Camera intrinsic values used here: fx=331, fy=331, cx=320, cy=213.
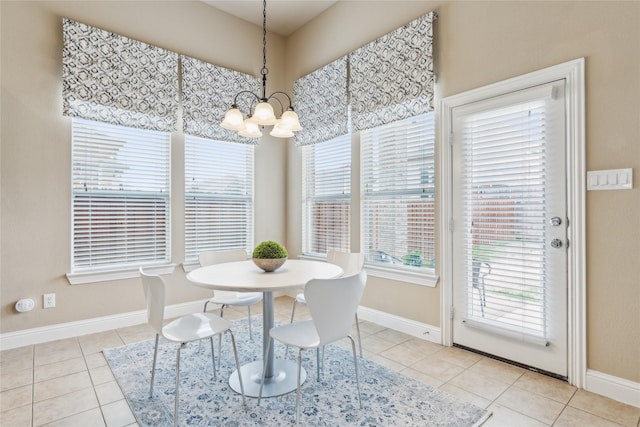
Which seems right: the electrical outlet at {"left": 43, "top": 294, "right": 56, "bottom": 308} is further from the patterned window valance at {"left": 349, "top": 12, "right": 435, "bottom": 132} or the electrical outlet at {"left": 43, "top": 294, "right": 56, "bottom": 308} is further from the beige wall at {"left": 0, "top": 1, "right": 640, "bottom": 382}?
the patterned window valance at {"left": 349, "top": 12, "right": 435, "bottom": 132}

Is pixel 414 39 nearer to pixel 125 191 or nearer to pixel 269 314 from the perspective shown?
pixel 269 314

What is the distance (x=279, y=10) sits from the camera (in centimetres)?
400

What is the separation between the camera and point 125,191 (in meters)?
3.38

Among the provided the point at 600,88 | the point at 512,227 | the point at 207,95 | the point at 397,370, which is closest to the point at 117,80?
the point at 207,95

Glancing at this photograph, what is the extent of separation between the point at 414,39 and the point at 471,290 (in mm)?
2252

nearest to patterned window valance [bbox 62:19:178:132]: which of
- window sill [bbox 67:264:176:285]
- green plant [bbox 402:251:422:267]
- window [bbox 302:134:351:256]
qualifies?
window sill [bbox 67:264:176:285]

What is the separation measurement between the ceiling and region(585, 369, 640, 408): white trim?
424 cm

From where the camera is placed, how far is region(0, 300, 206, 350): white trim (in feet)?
9.25

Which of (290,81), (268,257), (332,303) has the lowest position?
(332,303)

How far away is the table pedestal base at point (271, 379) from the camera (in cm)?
211

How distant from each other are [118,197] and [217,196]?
3.40 feet

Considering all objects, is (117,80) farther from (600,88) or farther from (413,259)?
(600,88)

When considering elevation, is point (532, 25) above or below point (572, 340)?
above

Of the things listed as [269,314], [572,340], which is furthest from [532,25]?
[269,314]
